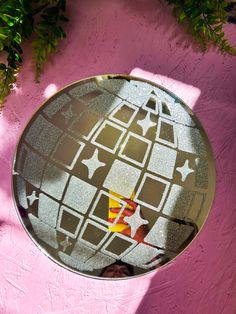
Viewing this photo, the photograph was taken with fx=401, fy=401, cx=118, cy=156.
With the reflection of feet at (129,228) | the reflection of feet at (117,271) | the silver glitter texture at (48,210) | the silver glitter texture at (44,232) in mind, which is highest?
the reflection of feet at (129,228)

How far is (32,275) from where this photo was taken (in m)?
1.79

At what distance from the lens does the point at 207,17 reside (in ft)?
5.92

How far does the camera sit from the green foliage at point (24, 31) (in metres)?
1.74

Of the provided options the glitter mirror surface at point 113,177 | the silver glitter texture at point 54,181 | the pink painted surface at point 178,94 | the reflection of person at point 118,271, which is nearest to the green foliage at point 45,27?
the pink painted surface at point 178,94

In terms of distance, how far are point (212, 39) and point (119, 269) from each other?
3.66ft

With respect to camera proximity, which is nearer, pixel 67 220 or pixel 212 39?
pixel 67 220

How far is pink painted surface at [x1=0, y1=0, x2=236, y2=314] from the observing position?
1.78m

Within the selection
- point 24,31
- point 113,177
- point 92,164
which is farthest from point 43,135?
point 24,31

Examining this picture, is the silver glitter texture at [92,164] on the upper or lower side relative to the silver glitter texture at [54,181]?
upper

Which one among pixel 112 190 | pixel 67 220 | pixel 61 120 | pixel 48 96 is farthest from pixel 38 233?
pixel 48 96

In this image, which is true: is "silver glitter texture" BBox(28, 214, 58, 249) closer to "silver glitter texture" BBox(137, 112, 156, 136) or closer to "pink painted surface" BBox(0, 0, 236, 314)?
"pink painted surface" BBox(0, 0, 236, 314)

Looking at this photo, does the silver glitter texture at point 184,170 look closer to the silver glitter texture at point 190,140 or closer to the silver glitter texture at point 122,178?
the silver glitter texture at point 190,140

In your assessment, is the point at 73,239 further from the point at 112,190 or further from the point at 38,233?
the point at 112,190

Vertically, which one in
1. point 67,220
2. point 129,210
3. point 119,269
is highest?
point 129,210
